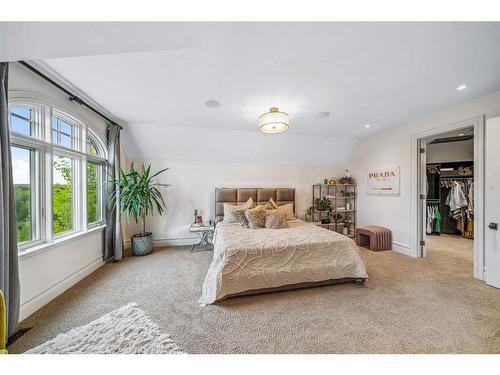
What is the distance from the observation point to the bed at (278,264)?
86.3 inches

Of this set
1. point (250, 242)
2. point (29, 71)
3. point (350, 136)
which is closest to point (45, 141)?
point (29, 71)

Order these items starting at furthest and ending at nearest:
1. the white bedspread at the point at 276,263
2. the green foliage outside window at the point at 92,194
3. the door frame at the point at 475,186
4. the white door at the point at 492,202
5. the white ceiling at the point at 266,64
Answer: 1. the green foliage outside window at the point at 92,194
2. the door frame at the point at 475,186
3. the white door at the point at 492,202
4. the white bedspread at the point at 276,263
5. the white ceiling at the point at 266,64

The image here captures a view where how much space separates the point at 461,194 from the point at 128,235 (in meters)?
8.14

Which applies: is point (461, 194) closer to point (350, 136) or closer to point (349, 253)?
point (350, 136)

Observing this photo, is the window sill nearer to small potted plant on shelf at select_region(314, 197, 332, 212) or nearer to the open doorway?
small potted plant on shelf at select_region(314, 197, 332, 212)

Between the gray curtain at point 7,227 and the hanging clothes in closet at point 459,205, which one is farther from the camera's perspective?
the hanging clothes in closet at point 459,205

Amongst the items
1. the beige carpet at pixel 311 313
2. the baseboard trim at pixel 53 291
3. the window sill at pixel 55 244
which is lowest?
the beige carpet at pixel 311 313

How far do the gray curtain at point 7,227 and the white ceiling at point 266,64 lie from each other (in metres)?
0.57

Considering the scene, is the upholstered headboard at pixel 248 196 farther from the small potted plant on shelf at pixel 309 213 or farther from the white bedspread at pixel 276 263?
the white bedspread at pixel 276 263

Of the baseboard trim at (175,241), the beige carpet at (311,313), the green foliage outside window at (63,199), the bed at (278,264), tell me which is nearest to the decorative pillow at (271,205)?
the bed at (278,264)

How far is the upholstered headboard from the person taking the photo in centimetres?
438

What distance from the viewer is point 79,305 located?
209cm

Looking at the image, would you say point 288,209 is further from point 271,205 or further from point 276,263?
point 276,263

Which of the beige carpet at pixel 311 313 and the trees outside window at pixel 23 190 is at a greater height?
the trees outside window at pixel 23 190
